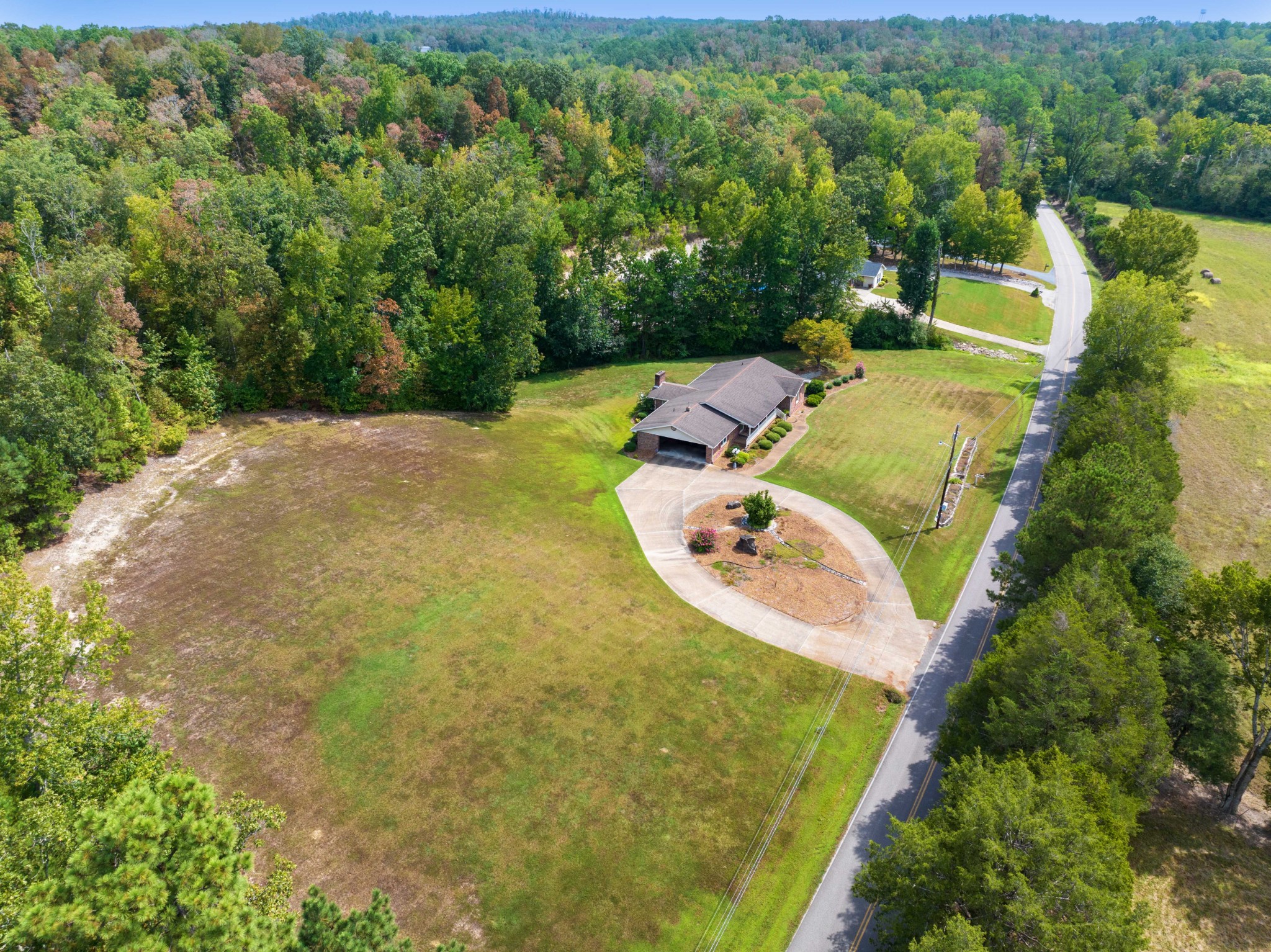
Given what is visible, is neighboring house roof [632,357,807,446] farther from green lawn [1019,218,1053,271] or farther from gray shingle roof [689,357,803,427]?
green lawn [1019,218,1053,271]

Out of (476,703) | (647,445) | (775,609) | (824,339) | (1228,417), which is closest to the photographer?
(476,703)

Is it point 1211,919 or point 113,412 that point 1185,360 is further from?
point 113,412

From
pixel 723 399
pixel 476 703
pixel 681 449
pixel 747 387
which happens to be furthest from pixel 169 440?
pixel 747 387

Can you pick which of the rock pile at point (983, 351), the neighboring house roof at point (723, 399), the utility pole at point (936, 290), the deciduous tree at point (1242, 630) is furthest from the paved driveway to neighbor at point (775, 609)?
the utility pole at point (936, 290)

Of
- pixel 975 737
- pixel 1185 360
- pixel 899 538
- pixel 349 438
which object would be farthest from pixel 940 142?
pixel 975 737

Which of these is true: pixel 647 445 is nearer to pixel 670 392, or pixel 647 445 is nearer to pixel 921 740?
pixel 670 392

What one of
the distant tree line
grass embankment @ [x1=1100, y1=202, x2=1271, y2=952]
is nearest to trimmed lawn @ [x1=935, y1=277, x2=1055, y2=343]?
grass embankment @ [x1=1100, y1=202, x2=1271, y2=952]
